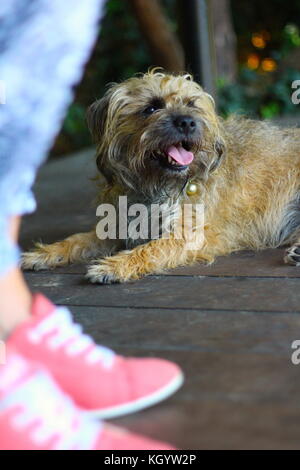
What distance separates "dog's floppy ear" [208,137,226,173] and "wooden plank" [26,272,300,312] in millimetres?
642

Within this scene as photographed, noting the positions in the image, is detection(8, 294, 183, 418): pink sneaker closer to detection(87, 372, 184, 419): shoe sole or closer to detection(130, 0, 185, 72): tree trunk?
detection(87, 372, 184, 419): shoe sole

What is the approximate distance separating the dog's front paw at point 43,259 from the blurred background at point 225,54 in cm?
481

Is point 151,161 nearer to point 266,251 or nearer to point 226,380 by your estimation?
point 266,251

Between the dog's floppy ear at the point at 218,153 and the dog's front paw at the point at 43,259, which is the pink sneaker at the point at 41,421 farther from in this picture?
the dog's floppy ear at the point at 218,153

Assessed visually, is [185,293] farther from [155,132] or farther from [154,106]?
[154,106]

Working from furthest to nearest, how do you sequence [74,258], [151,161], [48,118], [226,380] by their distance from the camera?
[74,258] → [151,161] → [226,380] → [48,118]

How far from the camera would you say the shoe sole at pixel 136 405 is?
1.53 m

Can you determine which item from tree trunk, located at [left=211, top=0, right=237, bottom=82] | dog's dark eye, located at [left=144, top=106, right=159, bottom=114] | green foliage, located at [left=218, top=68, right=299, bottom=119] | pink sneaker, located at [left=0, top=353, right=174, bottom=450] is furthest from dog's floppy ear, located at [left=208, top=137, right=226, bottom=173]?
tree trunk, located at [left=211, top=0, right=237, bottom=82]

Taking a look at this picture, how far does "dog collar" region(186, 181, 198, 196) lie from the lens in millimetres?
3150

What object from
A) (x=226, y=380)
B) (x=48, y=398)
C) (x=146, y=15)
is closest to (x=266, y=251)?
(x=226, y=380)

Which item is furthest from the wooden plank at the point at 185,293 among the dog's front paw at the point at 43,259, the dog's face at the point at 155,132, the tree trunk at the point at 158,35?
the tree trunk at the point at 158,35

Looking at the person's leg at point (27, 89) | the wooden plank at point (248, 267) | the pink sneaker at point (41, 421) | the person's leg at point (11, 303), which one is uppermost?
the person's leg at point (27, 89)

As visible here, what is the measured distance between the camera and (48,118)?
150 centimetres
